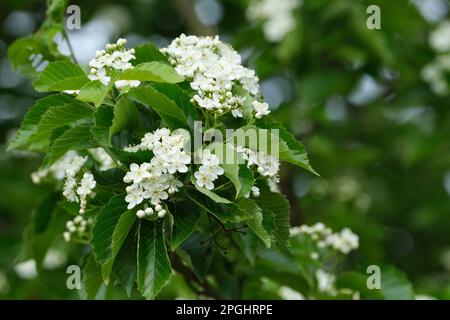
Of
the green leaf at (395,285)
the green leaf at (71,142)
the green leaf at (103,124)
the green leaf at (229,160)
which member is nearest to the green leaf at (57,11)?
the green leaf at (71,142)

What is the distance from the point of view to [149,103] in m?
2.82

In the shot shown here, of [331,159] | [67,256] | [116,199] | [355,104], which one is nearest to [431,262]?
[355,104]

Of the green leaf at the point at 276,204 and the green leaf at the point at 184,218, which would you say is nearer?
the green leaf at the point at 184,218

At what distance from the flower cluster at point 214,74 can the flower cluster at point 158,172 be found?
0.64ft

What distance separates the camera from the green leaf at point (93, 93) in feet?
8.74

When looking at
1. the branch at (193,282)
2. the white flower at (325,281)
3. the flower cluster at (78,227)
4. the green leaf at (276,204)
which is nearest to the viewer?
the green leaf at (276,204)

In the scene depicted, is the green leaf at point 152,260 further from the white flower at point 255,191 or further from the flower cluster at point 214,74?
the flower cluster at point 214,74

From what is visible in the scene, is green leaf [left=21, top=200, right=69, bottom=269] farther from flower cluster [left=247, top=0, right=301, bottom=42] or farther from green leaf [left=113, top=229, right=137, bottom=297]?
flower cluster [left=247, top=0, right=301, bottom=42]

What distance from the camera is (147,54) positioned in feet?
10.1

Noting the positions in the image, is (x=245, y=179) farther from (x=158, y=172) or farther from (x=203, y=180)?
(x=158, y=172)

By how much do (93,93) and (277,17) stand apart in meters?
3.68

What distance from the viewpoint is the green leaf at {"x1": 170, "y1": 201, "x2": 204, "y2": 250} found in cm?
278
